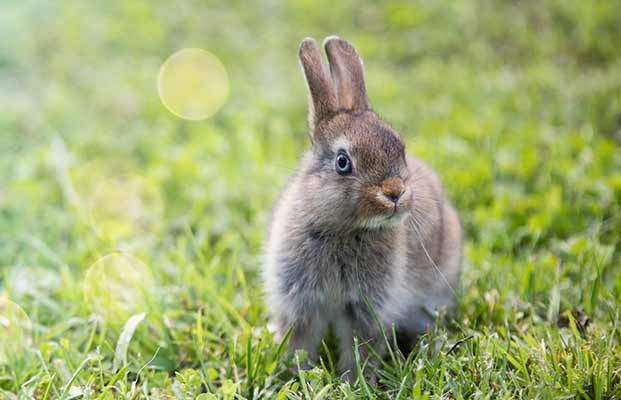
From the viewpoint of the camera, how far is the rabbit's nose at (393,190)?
2889mm

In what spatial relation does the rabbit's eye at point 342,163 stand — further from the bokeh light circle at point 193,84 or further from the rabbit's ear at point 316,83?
the bokeh light circle at point 193,84

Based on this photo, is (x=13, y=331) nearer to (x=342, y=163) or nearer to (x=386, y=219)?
(x=342, y=163)

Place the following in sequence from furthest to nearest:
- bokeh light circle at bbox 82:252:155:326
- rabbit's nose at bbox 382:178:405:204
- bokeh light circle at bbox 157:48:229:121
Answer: bokeh light circle at bbox 157:48:229:121
bokeh light circle at bbox 82:252:155:326
rabbit's nose at bbox 382:178:405:204

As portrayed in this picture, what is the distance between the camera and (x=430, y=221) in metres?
3.52

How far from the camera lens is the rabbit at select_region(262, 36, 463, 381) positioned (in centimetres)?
302

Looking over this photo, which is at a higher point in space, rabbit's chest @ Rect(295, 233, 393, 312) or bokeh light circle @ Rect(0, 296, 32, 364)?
rabbit's chest @ Rect(295, 233, 393, 312)

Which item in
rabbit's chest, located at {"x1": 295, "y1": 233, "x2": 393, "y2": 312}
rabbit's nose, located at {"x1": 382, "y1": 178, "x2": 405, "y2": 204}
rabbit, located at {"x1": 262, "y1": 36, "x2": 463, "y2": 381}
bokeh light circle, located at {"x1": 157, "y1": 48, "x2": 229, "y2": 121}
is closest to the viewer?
rabbit's nose, located at {"x1": 382, "y1": 178, "x2": 405, "y2": 204}

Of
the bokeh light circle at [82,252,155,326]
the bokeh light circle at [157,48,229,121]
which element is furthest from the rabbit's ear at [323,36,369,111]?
the bokeh light circle at [157,48,229,121]

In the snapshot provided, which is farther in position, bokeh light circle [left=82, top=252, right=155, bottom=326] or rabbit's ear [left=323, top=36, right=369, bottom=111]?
bokeh light circle [left=82, top=252, right=155, bottom=326]

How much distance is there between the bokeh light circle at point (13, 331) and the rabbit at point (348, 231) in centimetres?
129

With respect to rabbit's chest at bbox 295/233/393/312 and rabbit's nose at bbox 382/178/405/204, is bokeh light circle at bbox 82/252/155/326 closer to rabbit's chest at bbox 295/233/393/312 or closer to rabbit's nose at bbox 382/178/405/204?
rabbit's chest at bbox 295/233/393/312

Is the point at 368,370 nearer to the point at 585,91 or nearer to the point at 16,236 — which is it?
the point at 16,236

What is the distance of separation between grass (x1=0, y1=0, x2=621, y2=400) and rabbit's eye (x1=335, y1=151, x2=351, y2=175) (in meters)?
0.67

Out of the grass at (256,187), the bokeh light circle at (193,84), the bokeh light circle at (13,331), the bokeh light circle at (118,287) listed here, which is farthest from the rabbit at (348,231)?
the bokeh light circle at (193,84)
